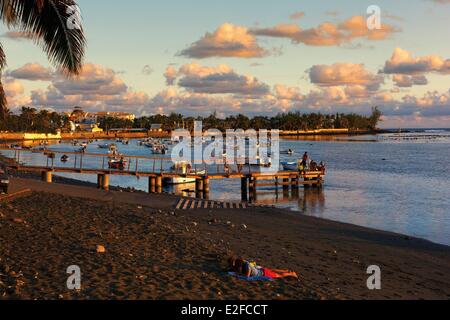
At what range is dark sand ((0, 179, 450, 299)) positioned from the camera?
992 centimetres

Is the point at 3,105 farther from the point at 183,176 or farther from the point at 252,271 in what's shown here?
the point at 183,176

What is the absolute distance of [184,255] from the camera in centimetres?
1260

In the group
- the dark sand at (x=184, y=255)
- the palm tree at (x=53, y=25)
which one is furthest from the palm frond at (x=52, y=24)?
the dark sand at (x=184, y=255)

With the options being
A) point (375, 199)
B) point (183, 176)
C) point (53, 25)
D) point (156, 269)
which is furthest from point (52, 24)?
point (375, 199)

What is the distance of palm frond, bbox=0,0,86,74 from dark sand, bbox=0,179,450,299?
4.54 metres

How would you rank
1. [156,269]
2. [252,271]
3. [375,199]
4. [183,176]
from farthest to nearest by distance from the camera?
[375,199] < [183,176] < [156,269] < [252,271]

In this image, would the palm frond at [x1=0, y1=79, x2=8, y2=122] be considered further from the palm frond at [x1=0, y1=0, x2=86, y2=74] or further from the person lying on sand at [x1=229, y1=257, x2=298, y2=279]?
the person lying on sand at [x1=229, y1=257, x2=298, y2=279]

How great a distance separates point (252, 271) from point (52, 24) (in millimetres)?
7180

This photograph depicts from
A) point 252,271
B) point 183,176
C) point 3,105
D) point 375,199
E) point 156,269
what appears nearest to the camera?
point 252,271

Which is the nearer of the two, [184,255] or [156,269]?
[156,269]

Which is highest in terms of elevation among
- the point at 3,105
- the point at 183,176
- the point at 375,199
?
the point at 3,105
